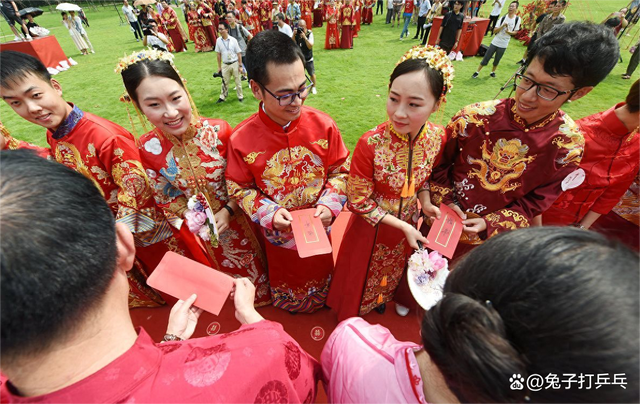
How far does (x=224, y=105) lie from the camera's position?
7391 millimetres

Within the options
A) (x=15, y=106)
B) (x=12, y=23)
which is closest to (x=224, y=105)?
(x=15, y=106)

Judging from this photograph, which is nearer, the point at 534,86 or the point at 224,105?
the point at 534,86

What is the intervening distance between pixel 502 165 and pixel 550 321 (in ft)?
4.92

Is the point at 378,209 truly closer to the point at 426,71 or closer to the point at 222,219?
the point at 426,71

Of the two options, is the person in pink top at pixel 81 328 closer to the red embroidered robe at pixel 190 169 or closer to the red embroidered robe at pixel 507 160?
the red embroidered robe at pixel 190 169

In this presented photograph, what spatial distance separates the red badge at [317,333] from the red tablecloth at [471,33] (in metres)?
10.7

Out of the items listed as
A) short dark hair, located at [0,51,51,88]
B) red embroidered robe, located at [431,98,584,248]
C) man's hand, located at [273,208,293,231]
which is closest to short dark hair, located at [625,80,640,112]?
red embroidered robe, located at [431,98,584,248]

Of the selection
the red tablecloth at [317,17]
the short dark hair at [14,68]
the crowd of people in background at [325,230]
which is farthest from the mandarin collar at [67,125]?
the red tablecloth at [317,17]

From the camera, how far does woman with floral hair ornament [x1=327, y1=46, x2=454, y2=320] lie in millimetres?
1651

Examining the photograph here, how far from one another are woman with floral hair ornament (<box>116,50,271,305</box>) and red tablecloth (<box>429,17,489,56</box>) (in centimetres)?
1049

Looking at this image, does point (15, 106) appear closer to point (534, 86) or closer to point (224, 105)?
point (534, 86)

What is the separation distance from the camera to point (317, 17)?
55.3ft

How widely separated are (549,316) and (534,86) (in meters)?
1.53

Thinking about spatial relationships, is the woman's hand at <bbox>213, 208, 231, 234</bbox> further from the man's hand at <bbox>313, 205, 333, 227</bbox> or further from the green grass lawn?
the green grass lawn
